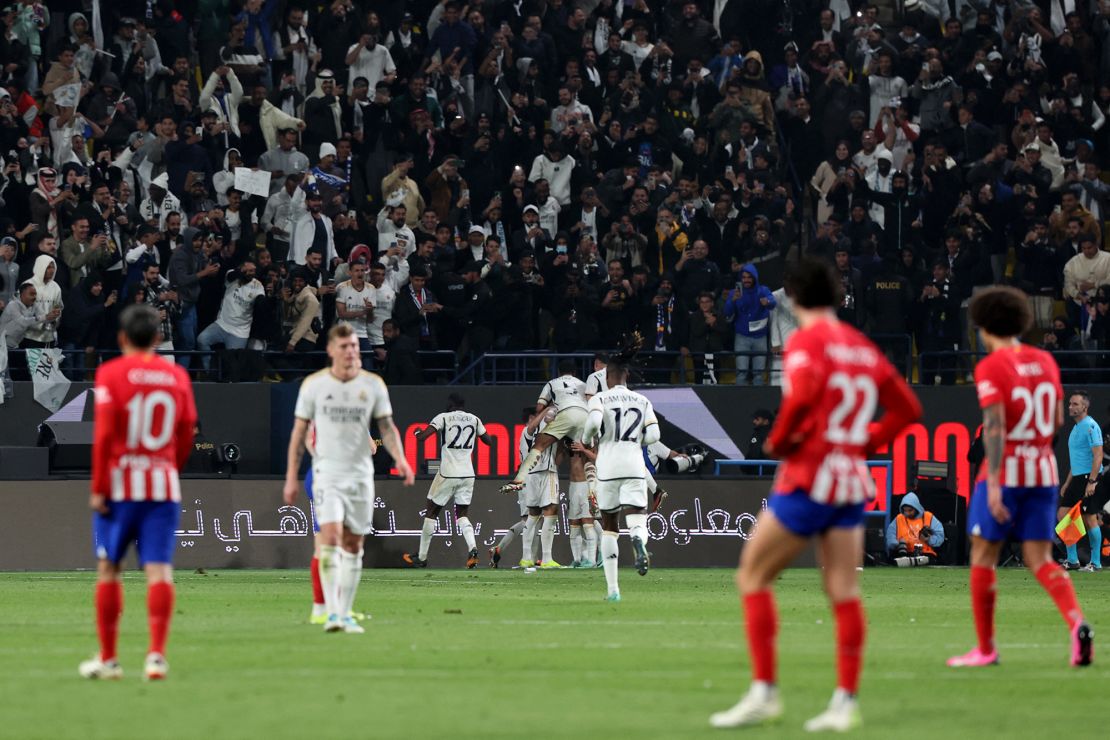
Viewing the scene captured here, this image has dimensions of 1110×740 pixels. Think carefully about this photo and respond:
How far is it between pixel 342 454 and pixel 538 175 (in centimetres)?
1623

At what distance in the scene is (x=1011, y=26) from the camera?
3275 centimetres

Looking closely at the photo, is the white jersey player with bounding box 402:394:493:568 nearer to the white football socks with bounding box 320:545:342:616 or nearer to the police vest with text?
the police vest with text

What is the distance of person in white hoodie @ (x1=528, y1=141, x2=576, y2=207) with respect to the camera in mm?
30000

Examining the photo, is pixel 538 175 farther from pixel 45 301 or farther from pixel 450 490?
pixel 45 301

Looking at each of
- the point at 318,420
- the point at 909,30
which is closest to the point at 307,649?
the point at 318,420

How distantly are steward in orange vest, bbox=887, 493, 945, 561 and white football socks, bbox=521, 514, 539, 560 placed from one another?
5628mm

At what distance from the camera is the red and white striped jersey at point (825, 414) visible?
852 cm

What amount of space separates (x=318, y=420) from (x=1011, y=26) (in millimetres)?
21952

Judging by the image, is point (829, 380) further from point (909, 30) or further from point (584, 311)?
point (909, 30)

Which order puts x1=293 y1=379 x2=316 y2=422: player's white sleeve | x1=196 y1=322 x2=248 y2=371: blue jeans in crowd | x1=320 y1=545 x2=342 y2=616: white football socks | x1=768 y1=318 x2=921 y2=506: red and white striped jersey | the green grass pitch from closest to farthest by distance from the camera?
x1=768 y1=318 x2=921 y2=506: red and white striped jersey
the green grass pitch
x1=320 y1=545 x2=342 y2=616: white football socks
x1=293 y1=379 x2=316 y2=422: player's white sleeve
x1=196 y1=322 x2=248 y2=371: blue jeans in crowd

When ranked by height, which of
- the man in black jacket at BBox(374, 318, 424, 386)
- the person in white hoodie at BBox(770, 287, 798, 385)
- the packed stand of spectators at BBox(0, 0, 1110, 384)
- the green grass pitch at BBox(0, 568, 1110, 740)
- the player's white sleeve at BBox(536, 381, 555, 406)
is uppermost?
the packed stand of spectators at BBox(0, 0, 1110, 384)

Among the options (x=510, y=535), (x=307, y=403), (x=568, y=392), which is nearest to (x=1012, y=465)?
(x=307, y=403)

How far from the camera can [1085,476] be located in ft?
83.9

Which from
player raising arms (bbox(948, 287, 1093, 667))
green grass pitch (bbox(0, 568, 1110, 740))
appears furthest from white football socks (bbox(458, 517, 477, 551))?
player raising arms (bbox(948, 287, 1093, 667))
